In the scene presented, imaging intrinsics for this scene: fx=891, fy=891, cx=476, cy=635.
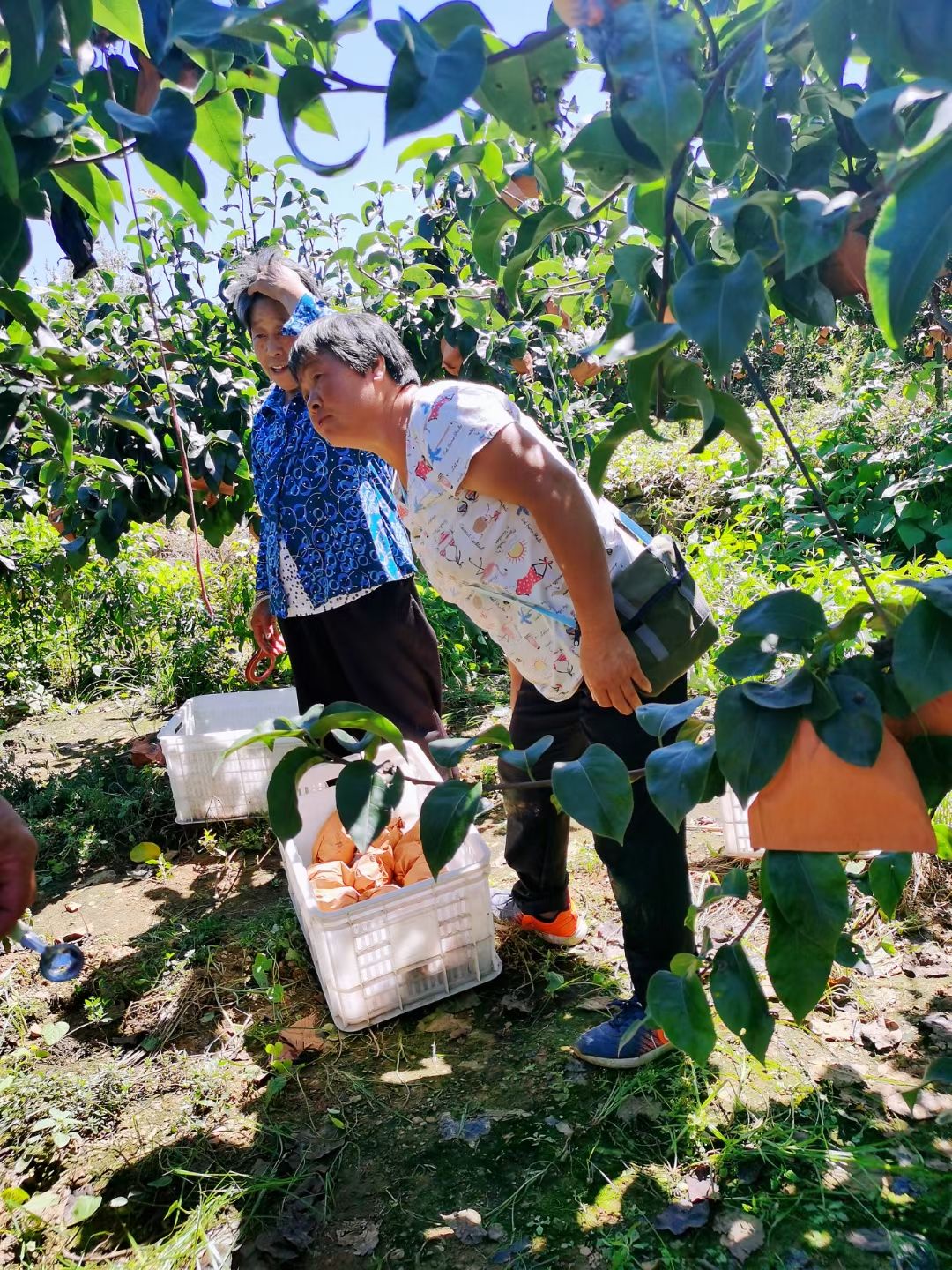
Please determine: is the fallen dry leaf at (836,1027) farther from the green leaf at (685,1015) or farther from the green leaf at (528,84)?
the green leaf at (528,84)

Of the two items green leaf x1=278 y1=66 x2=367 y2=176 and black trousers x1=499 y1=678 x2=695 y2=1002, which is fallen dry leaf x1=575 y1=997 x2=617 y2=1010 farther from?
green leaf x1=278 y1=66 x2=367 y2=176

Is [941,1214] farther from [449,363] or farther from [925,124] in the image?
[449,363]

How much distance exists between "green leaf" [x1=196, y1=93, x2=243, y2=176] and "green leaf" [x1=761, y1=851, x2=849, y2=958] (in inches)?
28.7

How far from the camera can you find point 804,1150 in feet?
5.15

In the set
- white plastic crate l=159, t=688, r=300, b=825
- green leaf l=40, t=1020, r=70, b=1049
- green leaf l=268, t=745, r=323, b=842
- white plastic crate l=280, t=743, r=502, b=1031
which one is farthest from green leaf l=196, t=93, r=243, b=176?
white plastic crate l=159, t=688, r=300, b=825

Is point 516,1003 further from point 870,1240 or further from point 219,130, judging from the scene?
point 219,130

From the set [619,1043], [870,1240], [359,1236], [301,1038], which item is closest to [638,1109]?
[619,1043]

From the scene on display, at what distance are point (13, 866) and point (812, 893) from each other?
77 centimetres

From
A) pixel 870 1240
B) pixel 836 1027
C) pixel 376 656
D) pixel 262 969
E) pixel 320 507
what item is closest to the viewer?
pixel 870 1240

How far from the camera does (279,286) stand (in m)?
2.38

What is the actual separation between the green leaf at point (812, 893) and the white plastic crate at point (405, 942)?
4.07 ft

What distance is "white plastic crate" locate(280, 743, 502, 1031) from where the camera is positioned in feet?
6.50

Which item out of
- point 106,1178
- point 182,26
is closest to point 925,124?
point 182,26

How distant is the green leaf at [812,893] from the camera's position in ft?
2.38
